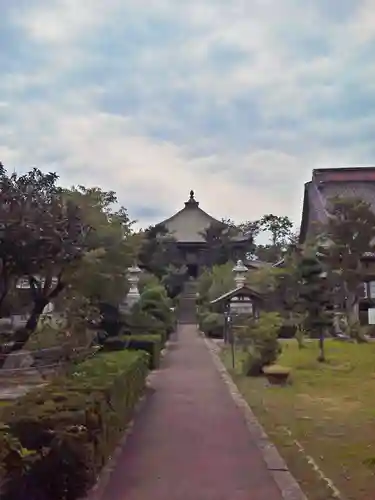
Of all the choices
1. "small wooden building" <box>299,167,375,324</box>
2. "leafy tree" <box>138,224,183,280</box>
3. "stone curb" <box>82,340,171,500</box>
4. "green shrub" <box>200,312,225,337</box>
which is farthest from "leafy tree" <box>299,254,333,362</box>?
"leafy tree" <box>138,224,183,280</box>

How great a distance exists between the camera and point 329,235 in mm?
23891

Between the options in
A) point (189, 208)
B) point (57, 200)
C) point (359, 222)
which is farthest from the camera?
point (189, 208)

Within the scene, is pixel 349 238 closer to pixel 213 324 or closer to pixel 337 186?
pixel 213 324

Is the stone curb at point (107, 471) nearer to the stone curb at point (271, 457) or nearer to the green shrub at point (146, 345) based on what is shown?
the stone curb at point (271, 457)

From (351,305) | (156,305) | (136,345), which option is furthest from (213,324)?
(136,345)

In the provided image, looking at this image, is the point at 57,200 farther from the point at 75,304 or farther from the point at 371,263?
the point at 371,263

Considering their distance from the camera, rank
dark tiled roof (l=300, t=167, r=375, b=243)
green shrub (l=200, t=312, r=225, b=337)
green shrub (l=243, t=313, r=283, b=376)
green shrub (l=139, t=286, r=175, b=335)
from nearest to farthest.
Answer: green shrub (l=243, t=313, r=283, b=376) → green shrub (l=139, t=286, r=175, b=335) → green shrub (l=200, t=312, r=225, b=337) → dark tiled roof (l=300, t=167, r=375, b=243)

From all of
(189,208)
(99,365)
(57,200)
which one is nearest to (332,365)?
(57,200)

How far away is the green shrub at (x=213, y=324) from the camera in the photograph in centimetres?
2866

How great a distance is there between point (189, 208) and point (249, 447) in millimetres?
47546

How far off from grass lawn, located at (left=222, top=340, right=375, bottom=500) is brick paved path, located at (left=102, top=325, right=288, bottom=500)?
1.41 ft

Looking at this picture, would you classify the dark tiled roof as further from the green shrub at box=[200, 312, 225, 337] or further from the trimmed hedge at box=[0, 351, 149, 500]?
the trimmed hedge at box=[0, 351, 149, 500]

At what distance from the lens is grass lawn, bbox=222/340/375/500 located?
6422 millimetres

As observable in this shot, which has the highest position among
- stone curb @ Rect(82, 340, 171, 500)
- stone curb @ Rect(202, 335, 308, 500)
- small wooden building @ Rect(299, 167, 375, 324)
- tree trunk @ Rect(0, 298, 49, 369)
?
small wooden building @ Rect(299, 167, 375, 324)
